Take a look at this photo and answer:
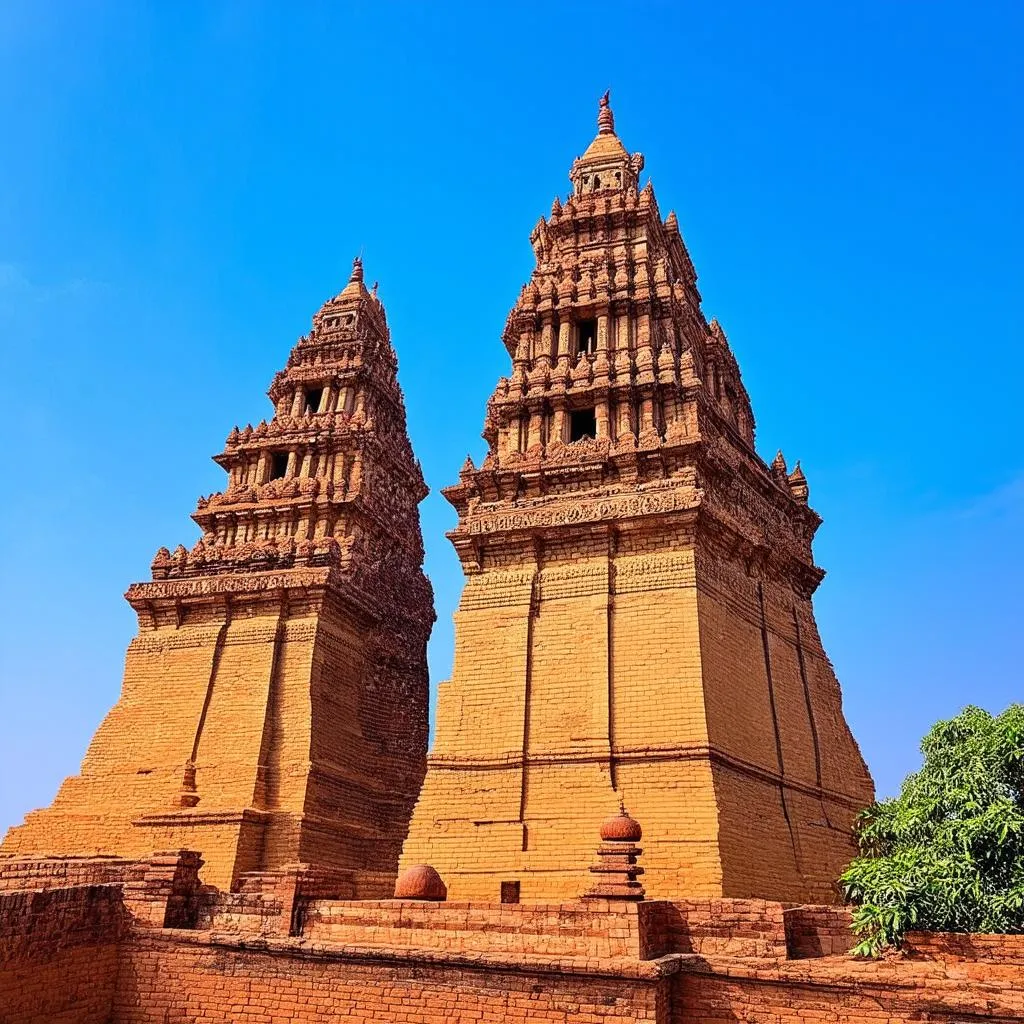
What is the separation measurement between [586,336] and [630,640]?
10042 mm

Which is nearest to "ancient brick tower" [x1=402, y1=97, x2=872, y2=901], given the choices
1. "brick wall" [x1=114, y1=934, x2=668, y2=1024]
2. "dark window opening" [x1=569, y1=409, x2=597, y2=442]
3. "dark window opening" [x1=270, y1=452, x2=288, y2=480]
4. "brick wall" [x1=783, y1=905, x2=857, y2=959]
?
"dark window opening" [x1=569, y1=409, x2=597, y2=442]

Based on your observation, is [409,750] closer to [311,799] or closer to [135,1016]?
[311,799]

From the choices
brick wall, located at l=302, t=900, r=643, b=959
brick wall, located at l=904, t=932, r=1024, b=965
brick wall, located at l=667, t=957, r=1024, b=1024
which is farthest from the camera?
brick wall, located at l=302, t=900, r=643, b=959

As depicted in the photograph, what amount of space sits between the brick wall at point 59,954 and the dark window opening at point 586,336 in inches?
656

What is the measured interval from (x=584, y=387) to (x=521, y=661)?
718cm

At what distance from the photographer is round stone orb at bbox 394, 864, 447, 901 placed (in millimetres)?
14195

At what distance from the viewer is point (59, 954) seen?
12.7 m

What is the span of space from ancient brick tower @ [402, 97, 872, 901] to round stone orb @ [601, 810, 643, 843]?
240cm

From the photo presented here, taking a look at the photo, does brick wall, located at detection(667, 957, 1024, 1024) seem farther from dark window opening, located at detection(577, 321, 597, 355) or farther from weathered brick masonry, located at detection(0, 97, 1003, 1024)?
dark window opening, located at detection(577, 321, 597, 355)

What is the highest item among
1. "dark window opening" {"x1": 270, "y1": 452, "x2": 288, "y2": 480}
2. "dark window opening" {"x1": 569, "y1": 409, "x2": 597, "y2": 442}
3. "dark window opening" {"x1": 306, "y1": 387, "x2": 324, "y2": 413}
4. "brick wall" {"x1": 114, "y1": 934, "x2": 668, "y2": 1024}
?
"dark window opening" {"x1": 306, "y1": 387, "x2": 324, "y2": 413}

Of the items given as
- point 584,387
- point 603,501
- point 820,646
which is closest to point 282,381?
point 584,387

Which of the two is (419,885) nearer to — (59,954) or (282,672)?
(59,954)

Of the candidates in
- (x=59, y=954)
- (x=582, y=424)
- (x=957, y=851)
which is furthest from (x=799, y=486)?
(x=59, y=954)

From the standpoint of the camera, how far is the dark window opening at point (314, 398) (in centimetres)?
3269
